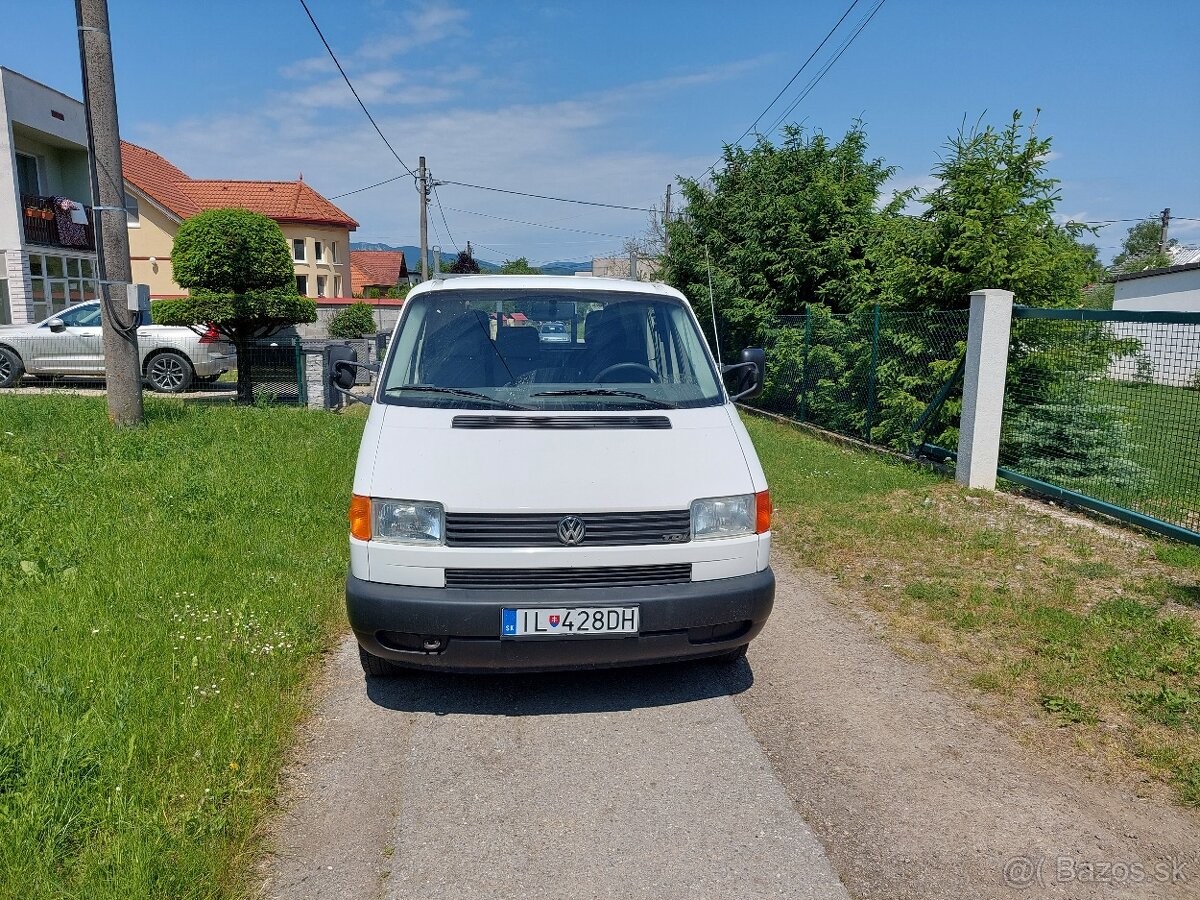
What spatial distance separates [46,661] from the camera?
A: 3.85m

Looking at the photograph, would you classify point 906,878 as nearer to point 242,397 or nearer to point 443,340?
Answer: point 443,340

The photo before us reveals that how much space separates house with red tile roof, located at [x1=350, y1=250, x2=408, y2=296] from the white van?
73426 mm

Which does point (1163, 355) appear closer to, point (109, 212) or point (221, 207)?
point (109, 212)

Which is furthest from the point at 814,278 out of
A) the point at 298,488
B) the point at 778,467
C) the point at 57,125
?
the point at 57,125

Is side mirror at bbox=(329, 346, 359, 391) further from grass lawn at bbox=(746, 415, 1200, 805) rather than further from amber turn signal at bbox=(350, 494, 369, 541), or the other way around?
grass lawn at bbox=(746, 415, 1200, 805)

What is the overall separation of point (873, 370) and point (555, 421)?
786 cm

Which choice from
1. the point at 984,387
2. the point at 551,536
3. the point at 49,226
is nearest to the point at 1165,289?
the point at 984,387

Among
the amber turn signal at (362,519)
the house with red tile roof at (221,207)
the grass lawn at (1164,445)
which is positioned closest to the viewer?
the amber turn signal at (362,519)

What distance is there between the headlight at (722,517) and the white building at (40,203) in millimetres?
21755

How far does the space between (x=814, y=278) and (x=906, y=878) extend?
13.1 meters

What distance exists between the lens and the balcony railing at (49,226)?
2289 centimetres

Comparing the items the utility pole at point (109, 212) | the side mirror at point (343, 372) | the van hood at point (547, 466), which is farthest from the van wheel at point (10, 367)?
the van hood at point (547, 466)

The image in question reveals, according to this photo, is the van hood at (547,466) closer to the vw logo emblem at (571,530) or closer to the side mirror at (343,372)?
the vw logo emblem at (571,530)

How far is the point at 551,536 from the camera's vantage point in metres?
3.55
